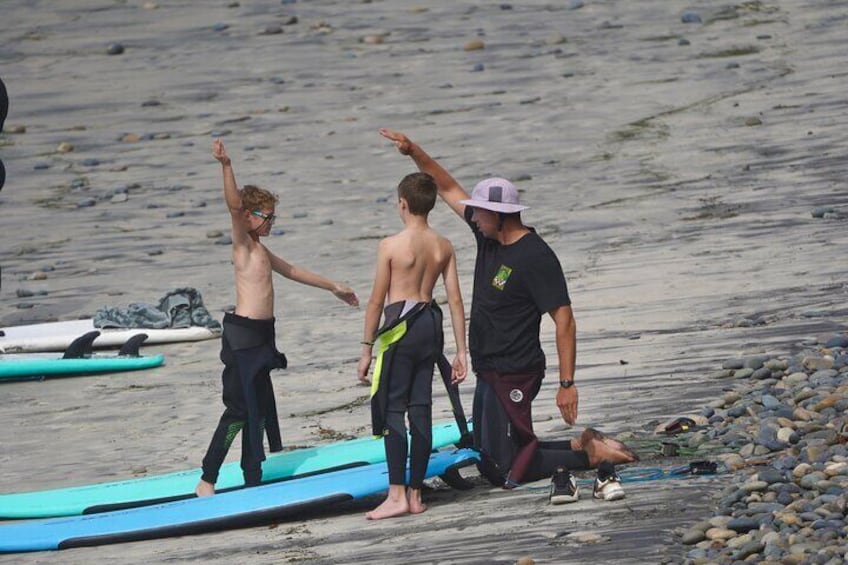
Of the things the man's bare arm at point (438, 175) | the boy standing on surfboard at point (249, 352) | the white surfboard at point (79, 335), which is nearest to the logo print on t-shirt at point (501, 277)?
the man's bare arm at point (438, 175)

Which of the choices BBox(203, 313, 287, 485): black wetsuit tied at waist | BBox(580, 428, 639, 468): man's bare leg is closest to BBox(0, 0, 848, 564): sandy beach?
BBox(580, 428, 639, 468): man's bare leg

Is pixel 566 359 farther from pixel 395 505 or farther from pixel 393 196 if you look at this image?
pixel 393 196

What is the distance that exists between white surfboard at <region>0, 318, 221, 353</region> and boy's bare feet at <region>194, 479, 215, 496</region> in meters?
5.31

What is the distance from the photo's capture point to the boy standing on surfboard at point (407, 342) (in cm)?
893

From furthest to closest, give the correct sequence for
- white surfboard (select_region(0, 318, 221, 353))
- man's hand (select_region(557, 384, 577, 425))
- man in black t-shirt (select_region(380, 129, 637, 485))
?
white surfboard (select_region(0, 318, 221, 353)) → man in black t-shirt (select_region(380, 129, 637, 485)) → man's hand (select_region(557, 384, 577, 425))

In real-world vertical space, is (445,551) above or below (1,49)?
below

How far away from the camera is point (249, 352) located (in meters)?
9.59

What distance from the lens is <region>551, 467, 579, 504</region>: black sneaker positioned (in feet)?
28.1

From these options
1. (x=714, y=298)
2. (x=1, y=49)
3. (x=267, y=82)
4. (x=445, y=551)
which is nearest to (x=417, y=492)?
(x=445, y=551)

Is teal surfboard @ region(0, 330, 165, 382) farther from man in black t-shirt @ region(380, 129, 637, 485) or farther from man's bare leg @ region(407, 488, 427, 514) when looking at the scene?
man's bare leg @ region(407, 488, 427, 514)

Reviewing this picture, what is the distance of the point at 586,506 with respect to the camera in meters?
8.53

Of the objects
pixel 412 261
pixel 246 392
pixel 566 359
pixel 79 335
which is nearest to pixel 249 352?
pixel 246 392

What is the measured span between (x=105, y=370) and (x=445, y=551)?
21.0 feet

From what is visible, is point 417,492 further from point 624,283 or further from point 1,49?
point 1,49
